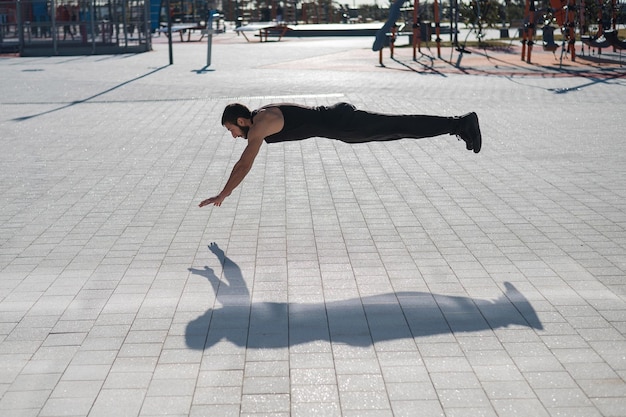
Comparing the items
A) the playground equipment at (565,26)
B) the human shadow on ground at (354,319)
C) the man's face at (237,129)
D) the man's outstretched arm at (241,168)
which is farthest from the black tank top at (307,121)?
the playground equipment at (565,26)

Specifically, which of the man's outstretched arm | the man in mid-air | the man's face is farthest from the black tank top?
the man's outstretched arm

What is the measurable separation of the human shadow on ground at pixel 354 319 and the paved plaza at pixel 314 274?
0.06 ft

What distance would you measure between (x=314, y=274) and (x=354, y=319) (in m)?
0.96

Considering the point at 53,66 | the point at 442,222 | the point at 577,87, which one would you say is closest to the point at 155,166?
the point at 442,222

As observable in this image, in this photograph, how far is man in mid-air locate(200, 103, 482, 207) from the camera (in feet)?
20.3

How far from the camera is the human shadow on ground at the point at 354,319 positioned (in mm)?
4906

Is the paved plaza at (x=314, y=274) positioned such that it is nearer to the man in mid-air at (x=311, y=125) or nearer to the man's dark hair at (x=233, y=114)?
the man in mid-air at (x=311, y=125)

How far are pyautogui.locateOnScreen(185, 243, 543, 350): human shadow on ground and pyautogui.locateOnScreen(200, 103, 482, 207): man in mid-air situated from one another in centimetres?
100

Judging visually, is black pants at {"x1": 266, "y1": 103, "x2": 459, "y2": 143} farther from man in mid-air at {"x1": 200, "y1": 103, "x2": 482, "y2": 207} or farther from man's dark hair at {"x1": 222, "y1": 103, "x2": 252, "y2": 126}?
man's dark hair at {"x1": 222, "y1": 103, "x2": 252, "y2": 126}

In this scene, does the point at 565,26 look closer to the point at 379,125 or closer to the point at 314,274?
the point at 379,125

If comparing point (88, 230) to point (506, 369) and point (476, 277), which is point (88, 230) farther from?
point (506, 369)

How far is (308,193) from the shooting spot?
8742 mm

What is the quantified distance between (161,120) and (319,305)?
9.23 meters

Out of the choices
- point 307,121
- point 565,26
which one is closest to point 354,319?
point 307,121
